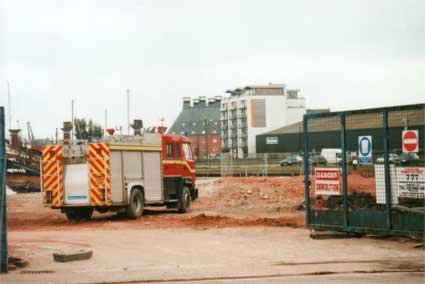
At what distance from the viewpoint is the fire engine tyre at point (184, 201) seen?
88.5ft

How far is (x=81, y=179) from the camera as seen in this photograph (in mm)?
22922

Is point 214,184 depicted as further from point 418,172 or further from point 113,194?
point 418,172

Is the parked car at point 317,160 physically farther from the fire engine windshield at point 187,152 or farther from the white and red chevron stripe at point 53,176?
the fire engine windshield at point 187,152

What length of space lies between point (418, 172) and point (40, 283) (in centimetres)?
804

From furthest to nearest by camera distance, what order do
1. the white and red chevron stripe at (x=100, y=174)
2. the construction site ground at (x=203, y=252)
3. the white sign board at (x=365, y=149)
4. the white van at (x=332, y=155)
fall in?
the white and red chevron stripe at (x=100, y=174)
the white van at (x=332, y=155)
the white sign board at (x=365, y=149)
the construction site ground at (x=203, y=252)

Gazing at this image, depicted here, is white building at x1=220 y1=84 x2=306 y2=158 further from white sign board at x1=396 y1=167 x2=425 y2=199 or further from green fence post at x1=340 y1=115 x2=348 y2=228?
white sign board at x1=396 y1=167 x2=425 y2=199

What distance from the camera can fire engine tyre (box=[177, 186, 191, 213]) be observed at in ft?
88.5

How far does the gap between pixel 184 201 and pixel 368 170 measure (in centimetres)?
1194

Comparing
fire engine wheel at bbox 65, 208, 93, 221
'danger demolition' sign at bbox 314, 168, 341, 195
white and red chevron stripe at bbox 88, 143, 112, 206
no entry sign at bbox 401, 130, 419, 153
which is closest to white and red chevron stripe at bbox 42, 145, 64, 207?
white and red chevron stripe at bbox 88, 143, 112, 206

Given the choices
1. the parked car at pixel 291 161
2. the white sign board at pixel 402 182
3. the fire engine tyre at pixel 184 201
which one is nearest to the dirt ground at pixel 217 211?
the fire engine tyre at pixel 184 201

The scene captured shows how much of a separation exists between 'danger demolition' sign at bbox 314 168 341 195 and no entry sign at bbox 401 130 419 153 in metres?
2.25

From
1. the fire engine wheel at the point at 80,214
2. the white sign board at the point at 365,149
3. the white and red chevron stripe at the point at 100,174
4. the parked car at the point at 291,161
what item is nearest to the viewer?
the white sign board at the point at 365,149

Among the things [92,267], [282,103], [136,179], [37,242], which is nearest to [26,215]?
[136,179]

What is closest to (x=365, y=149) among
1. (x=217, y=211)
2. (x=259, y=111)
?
(x=217, y=211)
